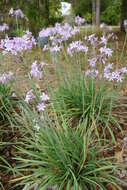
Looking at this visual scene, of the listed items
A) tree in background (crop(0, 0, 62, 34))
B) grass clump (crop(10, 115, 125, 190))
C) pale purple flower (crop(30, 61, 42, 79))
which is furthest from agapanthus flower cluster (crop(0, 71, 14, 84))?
tree in background (crop(0, 0, 62, 34))

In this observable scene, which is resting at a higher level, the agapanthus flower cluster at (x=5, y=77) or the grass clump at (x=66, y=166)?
the agapanthus flower cluster at (x=5, y=77)

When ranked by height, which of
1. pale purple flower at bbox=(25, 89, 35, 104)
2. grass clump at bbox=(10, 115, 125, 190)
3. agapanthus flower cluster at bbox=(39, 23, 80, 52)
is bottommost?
grass clump at bbox=(10, 115, 125, 190)

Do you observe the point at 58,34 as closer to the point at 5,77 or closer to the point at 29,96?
the point at 5,77

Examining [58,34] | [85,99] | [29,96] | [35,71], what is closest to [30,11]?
[58,34]

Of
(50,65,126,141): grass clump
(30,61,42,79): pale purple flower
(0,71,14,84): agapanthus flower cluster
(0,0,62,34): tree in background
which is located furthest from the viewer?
(0,0,62,34): tree in background

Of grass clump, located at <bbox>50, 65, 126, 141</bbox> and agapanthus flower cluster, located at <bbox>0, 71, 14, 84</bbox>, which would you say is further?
grass clump, located at <bbox>50, 65, 126, 141</bbox>

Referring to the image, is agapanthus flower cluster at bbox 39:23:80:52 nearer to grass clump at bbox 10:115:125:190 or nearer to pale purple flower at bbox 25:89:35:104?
pale purple flower at bbox 25:89:35:104

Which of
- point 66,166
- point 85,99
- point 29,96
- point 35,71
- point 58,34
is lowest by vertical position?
point 66,166

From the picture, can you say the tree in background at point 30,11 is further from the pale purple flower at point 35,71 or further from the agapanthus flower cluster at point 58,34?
the pale purple flower at point 35,71

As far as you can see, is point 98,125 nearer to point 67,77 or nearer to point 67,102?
point 67,102

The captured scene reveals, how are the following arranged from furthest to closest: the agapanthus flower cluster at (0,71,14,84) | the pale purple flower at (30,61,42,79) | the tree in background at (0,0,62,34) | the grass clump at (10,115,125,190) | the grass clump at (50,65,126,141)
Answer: the tree in background at (0,0,62,34)
the grass clump at (50,65,126,141)
the agapanthus flower cluster at (0,71,14,84)
the pale purple flower at (30,61,42,79)
the grass clump at (10,115,125,190)

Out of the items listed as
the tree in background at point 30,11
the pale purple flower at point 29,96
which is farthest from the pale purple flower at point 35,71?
the tree in background at point 30,11
